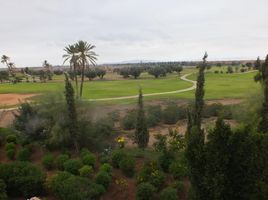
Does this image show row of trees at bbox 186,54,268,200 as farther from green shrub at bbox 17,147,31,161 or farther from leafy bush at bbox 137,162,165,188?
green shrub at bbox 17,147,31,161

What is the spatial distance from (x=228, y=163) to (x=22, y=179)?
9747mm

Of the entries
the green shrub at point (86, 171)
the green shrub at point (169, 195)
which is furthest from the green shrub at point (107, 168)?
the green shrub at point (169, 195)

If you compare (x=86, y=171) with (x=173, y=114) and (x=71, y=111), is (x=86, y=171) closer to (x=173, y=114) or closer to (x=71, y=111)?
(x=71, y=111)

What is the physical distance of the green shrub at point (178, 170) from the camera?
16438 millimetres

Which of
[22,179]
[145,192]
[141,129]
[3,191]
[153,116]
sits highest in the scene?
[141,129]

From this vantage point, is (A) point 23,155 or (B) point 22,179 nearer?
(B) point 22,179

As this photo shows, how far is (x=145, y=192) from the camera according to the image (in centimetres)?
1488

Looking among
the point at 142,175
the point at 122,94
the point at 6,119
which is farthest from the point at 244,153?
the point at 122,94

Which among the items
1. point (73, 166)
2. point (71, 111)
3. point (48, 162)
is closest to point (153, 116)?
point (71, 111)

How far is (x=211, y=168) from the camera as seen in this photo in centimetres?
1207

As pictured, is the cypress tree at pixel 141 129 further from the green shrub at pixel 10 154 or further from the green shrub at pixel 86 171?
the green shrub at pixel 10 154

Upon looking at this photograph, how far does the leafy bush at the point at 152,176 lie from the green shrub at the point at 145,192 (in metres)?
0.89

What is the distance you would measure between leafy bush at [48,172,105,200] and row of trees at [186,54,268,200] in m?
4.95

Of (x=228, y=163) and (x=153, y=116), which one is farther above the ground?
(x=228, y=163)
